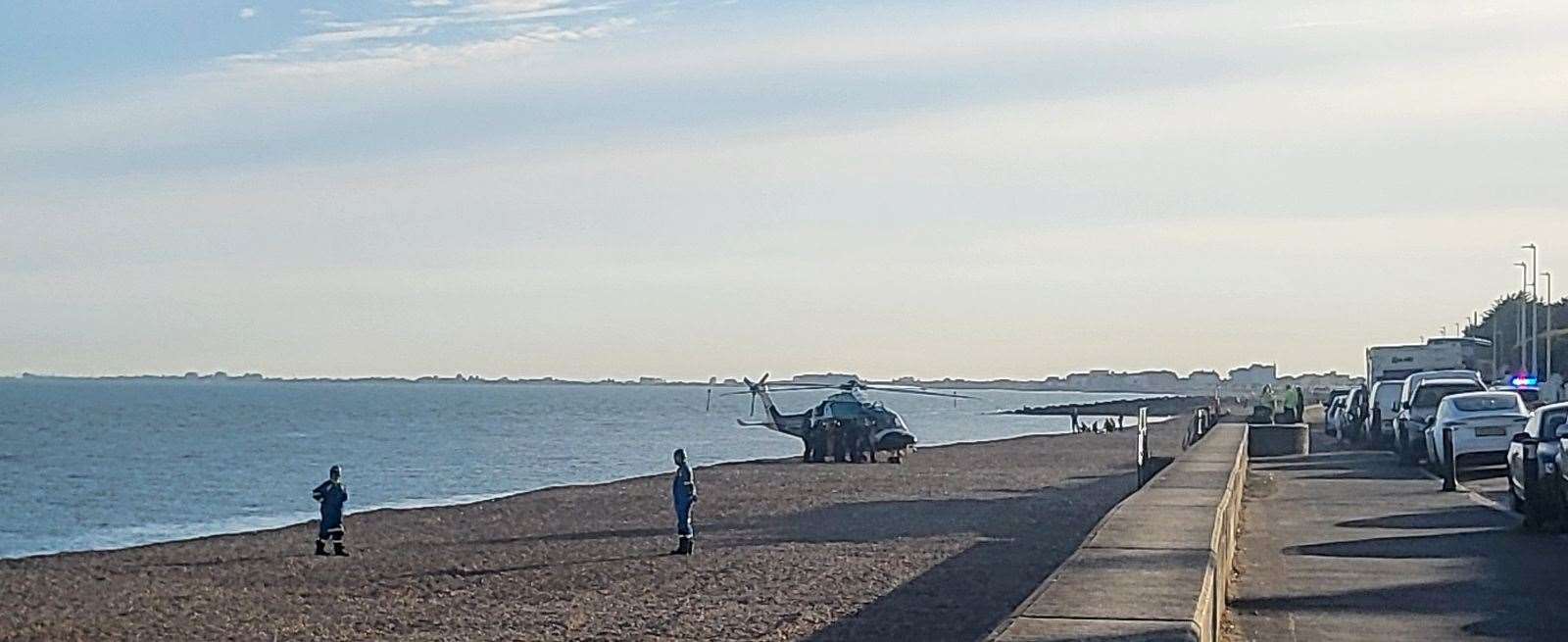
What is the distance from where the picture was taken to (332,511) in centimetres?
2995

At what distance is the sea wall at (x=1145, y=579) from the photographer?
33.0ft

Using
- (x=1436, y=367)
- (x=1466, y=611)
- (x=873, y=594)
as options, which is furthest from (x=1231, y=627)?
(x=1436, y=367)

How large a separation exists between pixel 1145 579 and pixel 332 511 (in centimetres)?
1968

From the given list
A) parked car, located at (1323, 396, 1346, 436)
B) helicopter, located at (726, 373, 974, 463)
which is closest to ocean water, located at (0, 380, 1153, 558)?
helicopter, located at (726, 373, 974, 463)

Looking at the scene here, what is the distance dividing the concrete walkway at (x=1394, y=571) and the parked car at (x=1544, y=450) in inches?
16.2

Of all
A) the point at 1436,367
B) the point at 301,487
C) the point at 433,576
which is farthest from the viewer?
the point at 301,487

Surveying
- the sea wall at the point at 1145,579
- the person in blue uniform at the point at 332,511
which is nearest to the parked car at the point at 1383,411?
the person in blue uniform at the point at 332,511

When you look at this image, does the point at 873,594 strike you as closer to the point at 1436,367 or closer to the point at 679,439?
the point at 1436,367

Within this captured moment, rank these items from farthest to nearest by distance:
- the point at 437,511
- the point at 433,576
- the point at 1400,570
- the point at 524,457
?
the point at 524,457
the point at 437,511
the point at 433,576
the point at 1400,570

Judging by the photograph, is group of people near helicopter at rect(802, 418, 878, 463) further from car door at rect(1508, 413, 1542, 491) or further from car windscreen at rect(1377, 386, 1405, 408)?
car door at rect(1508, 413, 1542, 491)

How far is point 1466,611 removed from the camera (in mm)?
14648

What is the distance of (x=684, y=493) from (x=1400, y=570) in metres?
11.0

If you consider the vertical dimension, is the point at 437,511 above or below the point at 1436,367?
below

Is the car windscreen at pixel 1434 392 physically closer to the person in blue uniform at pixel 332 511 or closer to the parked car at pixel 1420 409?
the parked car at pixel 1420 409
